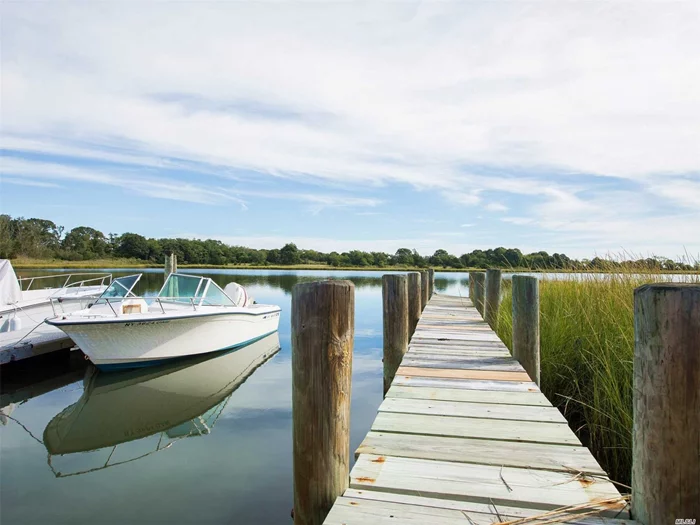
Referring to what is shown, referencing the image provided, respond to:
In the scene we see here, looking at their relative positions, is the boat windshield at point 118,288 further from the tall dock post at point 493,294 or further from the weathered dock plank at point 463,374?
the weathered dock plank at point 463,374

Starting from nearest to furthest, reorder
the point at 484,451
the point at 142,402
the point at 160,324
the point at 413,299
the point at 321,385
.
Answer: the point at 321,385 < the point at 484,451 < the point at 142,402 < the point at 413,299 < the point at 160,324

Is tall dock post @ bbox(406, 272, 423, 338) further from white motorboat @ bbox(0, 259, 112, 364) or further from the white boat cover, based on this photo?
the white boat cover

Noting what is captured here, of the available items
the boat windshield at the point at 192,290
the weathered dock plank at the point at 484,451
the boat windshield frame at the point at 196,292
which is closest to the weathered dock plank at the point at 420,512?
the weathered dock plank at the point at 484,451

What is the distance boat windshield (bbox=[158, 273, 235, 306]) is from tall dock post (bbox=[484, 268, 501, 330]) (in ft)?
21.7

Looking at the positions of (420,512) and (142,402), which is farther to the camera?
(142,402)

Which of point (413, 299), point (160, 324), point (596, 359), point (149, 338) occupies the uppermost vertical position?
point (413, 299)

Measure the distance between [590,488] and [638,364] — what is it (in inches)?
32.3

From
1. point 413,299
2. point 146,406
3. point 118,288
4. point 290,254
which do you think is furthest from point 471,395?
point 290,254

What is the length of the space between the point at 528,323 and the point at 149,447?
207 inches

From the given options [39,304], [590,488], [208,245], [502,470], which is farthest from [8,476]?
[208,245]

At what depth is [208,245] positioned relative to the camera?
3014 inches

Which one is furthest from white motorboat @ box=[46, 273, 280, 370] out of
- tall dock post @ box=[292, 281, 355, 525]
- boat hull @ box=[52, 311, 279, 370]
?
tall dock post @ box=[292, 281, 355, 525]

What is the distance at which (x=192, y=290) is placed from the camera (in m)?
11.5

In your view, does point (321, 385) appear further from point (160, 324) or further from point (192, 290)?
point (192, 290)
